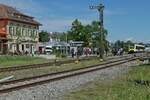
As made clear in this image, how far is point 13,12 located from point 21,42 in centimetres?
793

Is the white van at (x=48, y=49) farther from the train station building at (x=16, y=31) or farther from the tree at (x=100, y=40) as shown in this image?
the tree at (x=100, y=40)

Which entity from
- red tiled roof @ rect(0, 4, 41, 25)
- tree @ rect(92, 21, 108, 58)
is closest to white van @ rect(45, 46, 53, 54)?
red tiled roof @ rect(0, 4, 41, 25)

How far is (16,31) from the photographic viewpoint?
100562 mm

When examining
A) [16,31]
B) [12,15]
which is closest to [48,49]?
[16,31]

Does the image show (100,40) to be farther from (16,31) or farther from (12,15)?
(12,15)

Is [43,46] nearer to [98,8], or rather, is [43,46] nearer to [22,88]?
[98,8]

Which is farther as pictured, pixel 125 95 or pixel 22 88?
pixel 22 88

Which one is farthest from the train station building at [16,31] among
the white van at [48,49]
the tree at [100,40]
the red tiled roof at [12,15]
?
A: the tree at [100,40]

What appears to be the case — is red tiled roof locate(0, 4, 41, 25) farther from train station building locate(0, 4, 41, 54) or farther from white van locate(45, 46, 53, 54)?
white van locate(45, 46, 53, 54)

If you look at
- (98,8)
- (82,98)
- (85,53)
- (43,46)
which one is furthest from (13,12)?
(82,98)

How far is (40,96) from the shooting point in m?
17.3

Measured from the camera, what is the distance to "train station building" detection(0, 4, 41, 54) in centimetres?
9438

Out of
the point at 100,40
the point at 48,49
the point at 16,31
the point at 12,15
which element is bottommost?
the point at 48,49

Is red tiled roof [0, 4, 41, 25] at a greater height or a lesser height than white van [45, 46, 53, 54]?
greater
